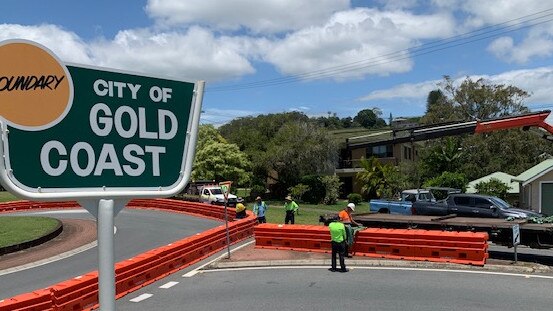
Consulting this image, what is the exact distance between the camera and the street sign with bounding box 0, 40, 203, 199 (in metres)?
2.42

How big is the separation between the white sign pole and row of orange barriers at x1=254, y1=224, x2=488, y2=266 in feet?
44.5

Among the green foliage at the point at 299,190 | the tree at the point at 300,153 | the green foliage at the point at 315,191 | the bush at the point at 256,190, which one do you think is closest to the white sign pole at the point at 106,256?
the green foliage at the point at 299,190

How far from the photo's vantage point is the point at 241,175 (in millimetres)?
49812

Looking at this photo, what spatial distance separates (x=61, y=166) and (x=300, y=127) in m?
50.4

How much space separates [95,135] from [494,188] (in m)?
39.1

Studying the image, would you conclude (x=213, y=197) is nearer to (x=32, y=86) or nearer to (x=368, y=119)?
(x=32, y=86)

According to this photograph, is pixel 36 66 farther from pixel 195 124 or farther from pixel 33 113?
pixel 195 124

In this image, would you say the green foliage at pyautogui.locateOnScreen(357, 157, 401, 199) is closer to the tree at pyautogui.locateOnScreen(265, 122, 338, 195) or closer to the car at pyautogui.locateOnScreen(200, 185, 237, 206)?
the tree at pyautogui.locateOnScreen(265, 122, 338, 195)

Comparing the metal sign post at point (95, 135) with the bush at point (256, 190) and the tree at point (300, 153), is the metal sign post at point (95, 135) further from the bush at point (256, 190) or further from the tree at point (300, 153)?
the bush at point (256, 190)

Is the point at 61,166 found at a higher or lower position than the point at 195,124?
lower

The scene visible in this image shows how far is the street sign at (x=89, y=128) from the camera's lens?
242cm

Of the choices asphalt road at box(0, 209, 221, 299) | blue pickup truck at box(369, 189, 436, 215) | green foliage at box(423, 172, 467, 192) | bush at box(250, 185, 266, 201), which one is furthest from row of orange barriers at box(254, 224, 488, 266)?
bush at box(250, 185, 266, 201)

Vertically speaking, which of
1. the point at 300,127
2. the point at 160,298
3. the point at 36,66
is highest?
the point at 300,127

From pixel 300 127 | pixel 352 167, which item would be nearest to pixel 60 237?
pixel 300 127
